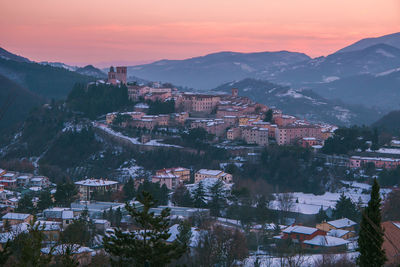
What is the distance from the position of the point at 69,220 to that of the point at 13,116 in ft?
143

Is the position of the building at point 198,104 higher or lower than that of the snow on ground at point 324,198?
higher

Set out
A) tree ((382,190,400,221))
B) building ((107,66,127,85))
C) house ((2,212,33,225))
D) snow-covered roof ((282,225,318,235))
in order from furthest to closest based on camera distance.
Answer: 1. building ((107,66,127,85))
2. tree ((382,190,400,221))
3. snow-covered roof ((282,225,318,235))
4. house ((2,212,33,225))

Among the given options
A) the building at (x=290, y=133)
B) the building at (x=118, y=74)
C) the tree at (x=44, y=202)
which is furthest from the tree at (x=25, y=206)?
the building at (x=118, y=74)

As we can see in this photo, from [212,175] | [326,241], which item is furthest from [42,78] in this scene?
[326,241]

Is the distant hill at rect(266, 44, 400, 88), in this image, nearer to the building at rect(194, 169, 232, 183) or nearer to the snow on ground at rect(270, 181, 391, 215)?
the building at rect(194, 169, 232, 183)

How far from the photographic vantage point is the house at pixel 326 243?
18.8 meters

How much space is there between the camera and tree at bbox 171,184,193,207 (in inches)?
1021

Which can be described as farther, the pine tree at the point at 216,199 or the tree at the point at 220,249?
the pine tree at the point at 216,199

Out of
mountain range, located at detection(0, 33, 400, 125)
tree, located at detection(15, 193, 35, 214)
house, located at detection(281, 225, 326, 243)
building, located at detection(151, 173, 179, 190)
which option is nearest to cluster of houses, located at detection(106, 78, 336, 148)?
building, located at detection(151, 173, 179, 190)

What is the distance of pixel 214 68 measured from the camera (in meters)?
180

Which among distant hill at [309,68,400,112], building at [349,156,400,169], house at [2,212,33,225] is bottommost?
distant hill at [309,68,400,112]

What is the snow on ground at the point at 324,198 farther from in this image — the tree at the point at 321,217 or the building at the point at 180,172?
the building at the point at 180,172

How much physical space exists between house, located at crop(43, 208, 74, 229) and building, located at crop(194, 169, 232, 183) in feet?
37.0

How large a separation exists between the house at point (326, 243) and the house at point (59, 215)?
714cm
